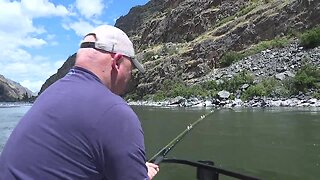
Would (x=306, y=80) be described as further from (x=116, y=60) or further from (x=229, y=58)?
(x=116, y=60)

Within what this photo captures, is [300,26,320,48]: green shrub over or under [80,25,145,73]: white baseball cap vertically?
over

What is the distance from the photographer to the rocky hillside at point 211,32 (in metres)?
81.5

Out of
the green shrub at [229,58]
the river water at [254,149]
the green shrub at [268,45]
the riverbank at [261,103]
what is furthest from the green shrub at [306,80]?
the river water at [254,149]

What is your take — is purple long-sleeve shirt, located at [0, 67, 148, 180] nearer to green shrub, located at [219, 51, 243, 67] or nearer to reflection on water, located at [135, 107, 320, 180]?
reflection on water, located at [135, 107, 320, 180]

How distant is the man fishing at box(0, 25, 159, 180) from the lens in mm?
2367

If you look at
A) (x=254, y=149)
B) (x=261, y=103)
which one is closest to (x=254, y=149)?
(x=254, y=149)

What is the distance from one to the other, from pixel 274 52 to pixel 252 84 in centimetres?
1202

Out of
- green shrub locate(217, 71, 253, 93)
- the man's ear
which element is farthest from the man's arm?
green shrub locate(217, 71, 253, 93)

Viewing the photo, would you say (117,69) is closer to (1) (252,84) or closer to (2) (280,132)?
(2) (280,132)

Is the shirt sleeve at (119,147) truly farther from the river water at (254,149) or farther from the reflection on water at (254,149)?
the reflection on water at (254,149)

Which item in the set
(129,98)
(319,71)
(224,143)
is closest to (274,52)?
(319,71)

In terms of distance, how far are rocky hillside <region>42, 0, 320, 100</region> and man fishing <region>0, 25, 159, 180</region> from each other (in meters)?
59.1

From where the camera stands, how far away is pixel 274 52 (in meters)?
70.3

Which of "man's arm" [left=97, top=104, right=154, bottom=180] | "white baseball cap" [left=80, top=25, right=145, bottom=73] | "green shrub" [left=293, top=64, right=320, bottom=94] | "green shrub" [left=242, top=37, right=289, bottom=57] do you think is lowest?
"man's arm" [left=97, top=104, right=154, bottom=180]
